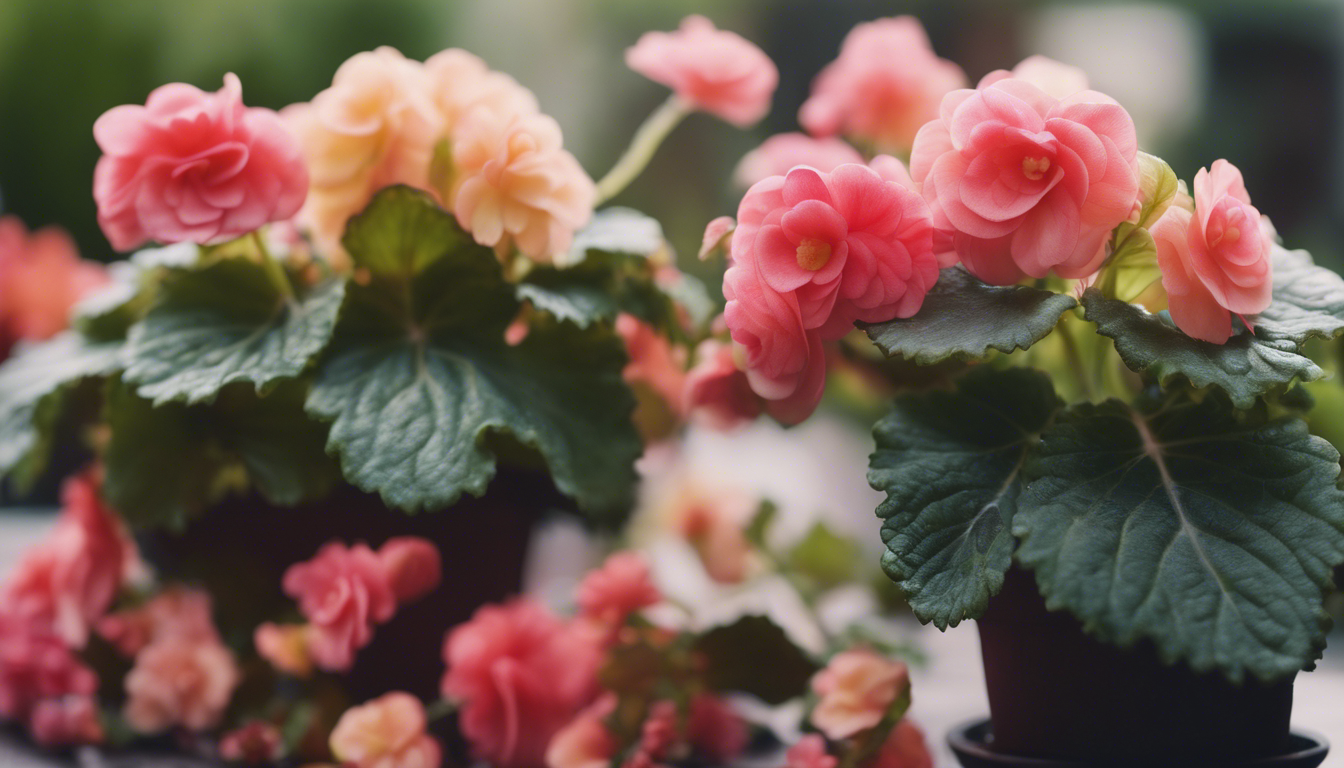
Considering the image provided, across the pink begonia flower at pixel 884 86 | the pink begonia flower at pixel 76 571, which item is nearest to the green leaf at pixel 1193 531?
the pink begonia flower at pixel 884 86

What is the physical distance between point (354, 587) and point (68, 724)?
0.36 metres

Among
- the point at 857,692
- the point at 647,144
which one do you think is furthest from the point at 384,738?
the point at 647,144

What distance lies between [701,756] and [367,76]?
1.97 ft

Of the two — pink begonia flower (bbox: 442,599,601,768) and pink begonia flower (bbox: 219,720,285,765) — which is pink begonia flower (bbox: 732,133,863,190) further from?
pink begonia flower (bbox: 219,720,285,765)

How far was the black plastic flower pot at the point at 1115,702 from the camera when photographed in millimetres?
541

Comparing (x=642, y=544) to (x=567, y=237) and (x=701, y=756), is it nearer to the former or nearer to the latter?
(x=701, y=756)

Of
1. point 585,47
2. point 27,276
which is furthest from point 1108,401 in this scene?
point 585,47

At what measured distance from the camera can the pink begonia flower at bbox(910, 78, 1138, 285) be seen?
52cm

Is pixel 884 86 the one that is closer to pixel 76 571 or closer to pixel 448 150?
pixel 448 150

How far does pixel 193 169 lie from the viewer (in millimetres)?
642

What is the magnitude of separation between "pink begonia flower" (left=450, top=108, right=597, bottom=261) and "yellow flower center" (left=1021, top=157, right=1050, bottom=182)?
11.7 inches

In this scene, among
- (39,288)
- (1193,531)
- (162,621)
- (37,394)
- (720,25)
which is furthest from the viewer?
(720,25)

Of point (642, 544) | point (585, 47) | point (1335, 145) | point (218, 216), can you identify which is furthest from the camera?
point (585, 47)

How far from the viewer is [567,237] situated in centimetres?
69
